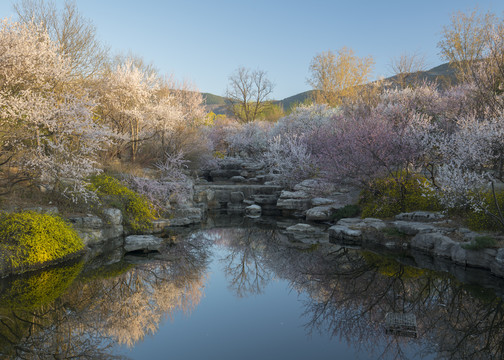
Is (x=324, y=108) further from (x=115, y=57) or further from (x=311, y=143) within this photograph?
(x=115, y=57)

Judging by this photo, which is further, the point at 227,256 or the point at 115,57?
the point at 115,57

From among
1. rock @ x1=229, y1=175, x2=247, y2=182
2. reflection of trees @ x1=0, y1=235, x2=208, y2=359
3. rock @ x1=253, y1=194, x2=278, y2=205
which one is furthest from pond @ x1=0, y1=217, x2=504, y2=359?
rock @ x1=229, y1=175, x2=247, y2=182

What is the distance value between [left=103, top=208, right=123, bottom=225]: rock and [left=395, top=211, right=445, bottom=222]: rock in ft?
30.3

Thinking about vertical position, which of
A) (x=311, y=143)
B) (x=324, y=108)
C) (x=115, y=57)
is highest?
(x=115, y=57)

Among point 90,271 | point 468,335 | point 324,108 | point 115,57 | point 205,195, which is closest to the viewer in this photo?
point 468,335

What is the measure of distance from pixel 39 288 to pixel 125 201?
212 inches

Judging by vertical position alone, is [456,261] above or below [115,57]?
below

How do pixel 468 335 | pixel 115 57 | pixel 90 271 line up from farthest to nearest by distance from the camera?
pixel 115 57 < pixel 90 271 < pixel 468 335

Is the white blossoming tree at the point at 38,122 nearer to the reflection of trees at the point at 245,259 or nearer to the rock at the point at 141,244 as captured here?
the rock at the point at 141,244

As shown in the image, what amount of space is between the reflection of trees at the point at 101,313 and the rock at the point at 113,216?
2967 mm

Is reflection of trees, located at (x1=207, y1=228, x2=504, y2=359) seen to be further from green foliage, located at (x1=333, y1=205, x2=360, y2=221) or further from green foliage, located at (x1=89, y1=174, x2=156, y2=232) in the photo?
green foliage, located at (x1=89, y1=174, x2=156, y2=232)

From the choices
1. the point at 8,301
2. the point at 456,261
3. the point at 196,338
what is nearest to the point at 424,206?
the point at 456,261

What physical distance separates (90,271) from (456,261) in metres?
8.98

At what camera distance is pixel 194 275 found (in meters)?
8.66
